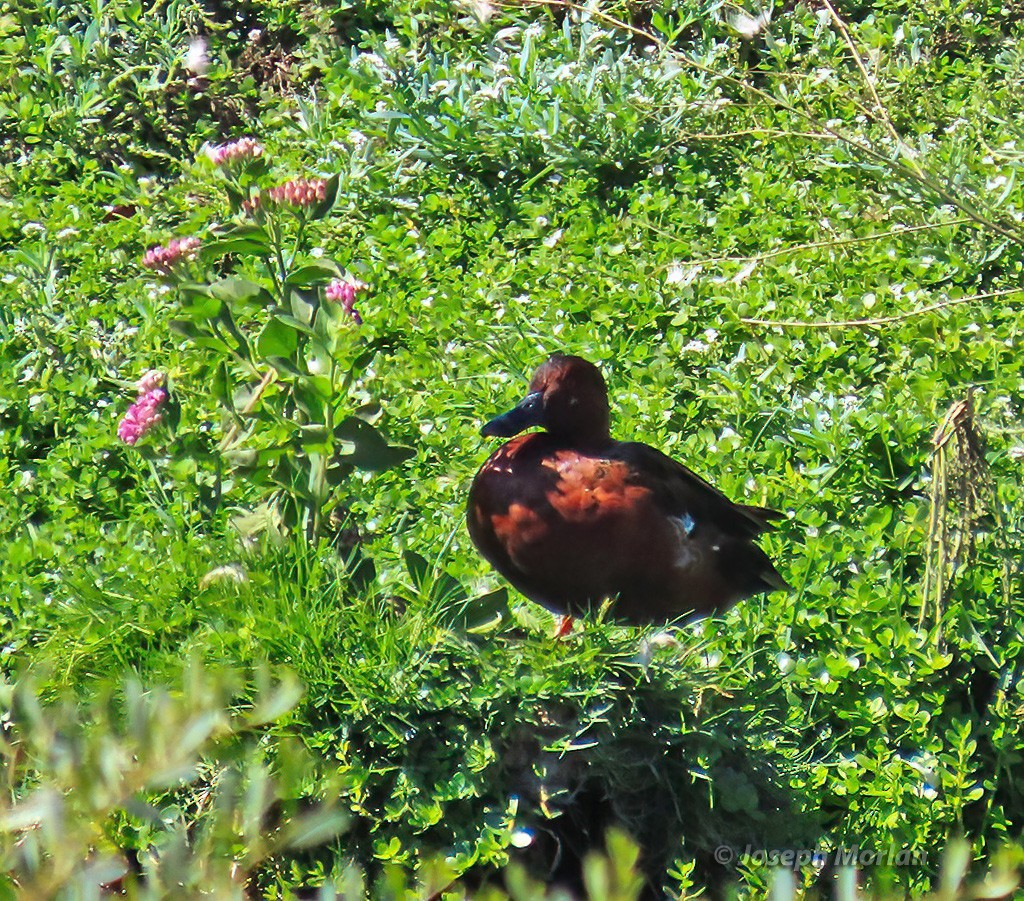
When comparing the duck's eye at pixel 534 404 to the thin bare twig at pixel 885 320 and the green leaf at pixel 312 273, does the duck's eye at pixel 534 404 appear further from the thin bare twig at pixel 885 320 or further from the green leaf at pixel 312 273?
the thin bare twig at pixel 885 320

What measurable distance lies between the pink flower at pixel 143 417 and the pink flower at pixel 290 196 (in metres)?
0.45

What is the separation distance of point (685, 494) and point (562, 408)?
336 millimetres

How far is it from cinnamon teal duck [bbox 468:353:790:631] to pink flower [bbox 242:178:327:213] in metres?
0.63

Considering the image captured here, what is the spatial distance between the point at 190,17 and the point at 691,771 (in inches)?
179

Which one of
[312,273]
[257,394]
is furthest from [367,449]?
[312,273]

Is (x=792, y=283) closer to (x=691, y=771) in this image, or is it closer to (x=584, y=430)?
(x=584, y=430)

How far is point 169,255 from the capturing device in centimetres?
305

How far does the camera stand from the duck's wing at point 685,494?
328cm

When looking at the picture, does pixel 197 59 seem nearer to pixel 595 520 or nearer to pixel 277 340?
pixel 277 340

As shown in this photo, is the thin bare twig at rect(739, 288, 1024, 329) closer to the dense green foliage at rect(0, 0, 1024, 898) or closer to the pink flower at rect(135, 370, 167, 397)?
the dense green foliage at rect(0, 0, 1024, 898)

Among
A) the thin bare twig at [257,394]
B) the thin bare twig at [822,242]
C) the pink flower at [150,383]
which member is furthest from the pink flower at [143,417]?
the thin bare twig at [822,242]

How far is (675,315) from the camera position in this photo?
4.82 meters

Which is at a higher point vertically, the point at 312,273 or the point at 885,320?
the point at 312,273

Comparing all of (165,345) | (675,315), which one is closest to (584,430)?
(675,315)
